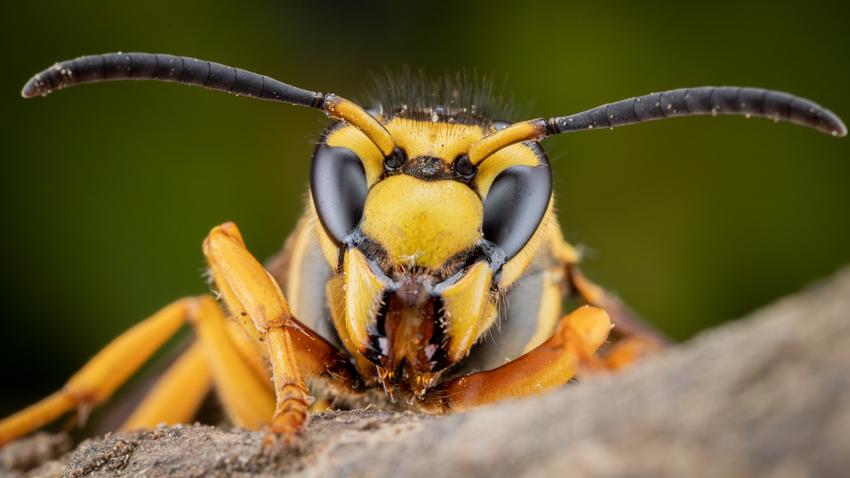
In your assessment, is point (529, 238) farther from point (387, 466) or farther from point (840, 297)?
point (840, 297)

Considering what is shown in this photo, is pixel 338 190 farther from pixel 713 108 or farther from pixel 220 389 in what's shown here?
pixel 220 389

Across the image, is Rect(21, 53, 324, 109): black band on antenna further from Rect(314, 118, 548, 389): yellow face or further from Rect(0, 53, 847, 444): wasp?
Rect(314, 118, 548, 389): yellow face

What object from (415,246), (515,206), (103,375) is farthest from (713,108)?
(103,375)

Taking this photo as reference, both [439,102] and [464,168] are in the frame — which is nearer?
[464,168]

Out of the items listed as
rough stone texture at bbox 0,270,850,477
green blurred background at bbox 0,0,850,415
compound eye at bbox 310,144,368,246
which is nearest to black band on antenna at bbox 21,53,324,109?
compound eye at bbox 310,144,368,246

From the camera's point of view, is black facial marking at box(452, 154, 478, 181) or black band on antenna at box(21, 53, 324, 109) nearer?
black band on antenna at box(21, 53, 324, 109)

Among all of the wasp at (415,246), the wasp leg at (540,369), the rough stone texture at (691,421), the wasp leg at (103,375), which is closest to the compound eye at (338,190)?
the wasp at (415,246)

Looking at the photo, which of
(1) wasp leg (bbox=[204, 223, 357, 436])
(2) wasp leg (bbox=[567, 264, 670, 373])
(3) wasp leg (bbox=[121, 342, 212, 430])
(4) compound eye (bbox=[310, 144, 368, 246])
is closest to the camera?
(1) wasp leg (bbox=[204, 223, 357, 436])
